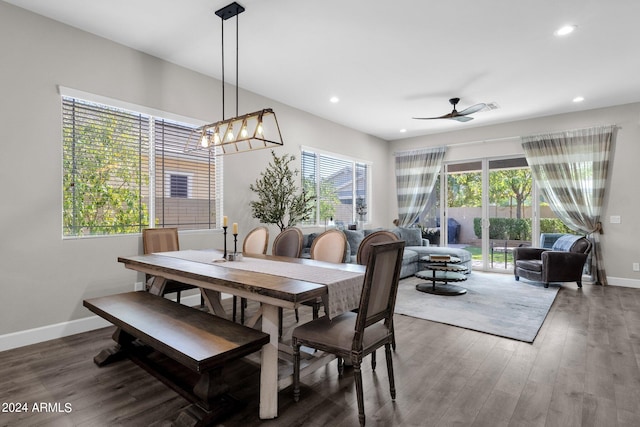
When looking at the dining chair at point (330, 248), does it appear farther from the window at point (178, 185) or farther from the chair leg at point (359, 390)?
the window at point (178, 185)

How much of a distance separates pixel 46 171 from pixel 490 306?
16.8 ft

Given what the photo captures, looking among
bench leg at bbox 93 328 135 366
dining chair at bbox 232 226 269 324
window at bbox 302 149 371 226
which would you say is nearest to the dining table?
bench leg at bbox 93 328 135 366

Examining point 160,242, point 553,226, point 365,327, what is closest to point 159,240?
point 160,242

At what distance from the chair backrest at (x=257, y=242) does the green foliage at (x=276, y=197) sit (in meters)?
0.90

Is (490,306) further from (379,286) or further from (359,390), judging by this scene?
(359,390)

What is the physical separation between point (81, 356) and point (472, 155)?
7081 mm

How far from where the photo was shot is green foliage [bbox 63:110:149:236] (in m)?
3.31

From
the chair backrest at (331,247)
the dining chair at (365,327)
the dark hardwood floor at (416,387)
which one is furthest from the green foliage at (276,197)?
the dining chair at (365,327)

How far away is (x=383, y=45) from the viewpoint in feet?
11.6

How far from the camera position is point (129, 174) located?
12.2ft

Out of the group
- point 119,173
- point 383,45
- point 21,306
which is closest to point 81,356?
point 21,306

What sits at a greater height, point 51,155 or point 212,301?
point 51,155

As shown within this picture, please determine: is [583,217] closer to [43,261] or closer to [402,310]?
[402,310]

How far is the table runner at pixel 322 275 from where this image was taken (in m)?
2.02
